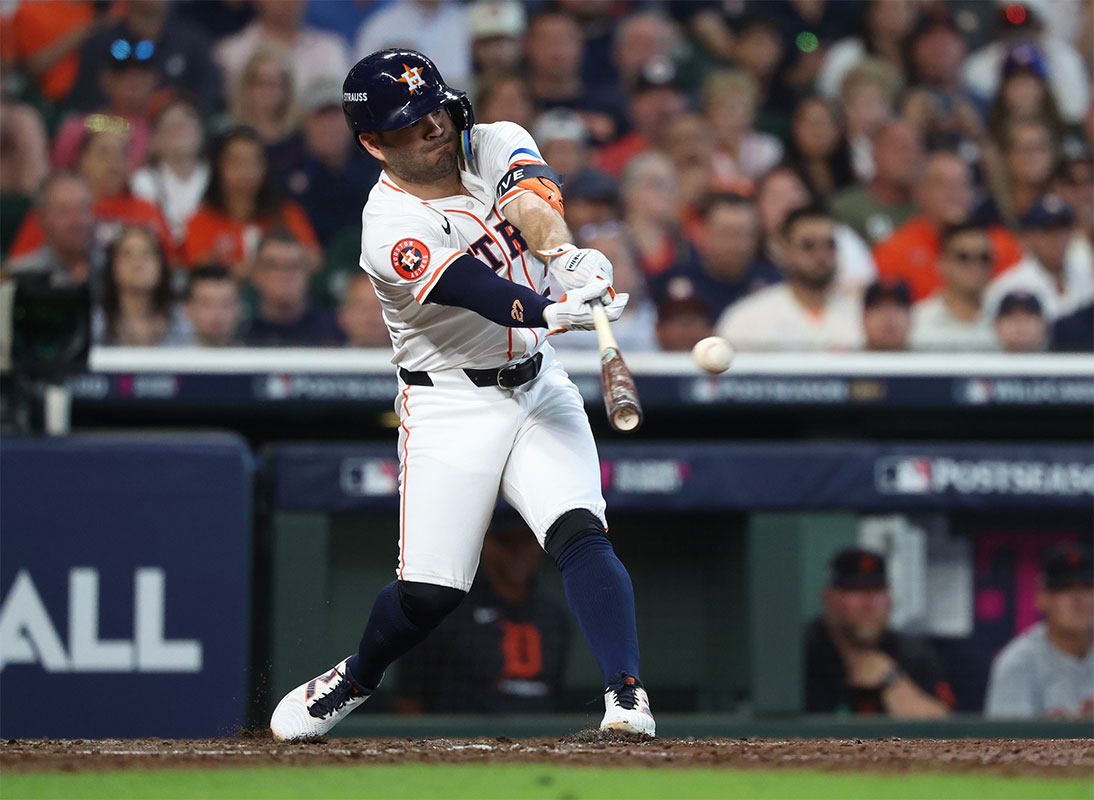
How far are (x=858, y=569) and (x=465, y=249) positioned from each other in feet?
10.3

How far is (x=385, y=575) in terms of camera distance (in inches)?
234

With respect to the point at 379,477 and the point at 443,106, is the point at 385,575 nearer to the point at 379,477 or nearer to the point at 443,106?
the point at 379,477

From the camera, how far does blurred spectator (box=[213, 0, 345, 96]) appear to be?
7.24 metres

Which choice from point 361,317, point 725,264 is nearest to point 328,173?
point 361,317

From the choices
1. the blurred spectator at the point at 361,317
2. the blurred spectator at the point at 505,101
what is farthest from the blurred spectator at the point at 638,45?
the blurred spectator at the point at 361,317

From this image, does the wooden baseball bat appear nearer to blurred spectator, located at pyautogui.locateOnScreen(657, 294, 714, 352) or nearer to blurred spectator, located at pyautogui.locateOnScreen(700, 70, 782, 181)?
blurred spectator, located at pyautogui.locateOnScreen(657, 294, 714, 352)

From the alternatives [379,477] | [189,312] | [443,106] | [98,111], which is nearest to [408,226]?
[443,106]

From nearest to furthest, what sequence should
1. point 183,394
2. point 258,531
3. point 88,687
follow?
1. point 88,687
2. point 258,531
3. point 183,394

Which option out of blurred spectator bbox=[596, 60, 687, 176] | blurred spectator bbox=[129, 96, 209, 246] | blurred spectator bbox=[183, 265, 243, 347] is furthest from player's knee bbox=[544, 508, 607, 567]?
blurred spectator bbox=[596, 60, 687, 176]

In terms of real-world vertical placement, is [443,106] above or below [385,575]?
above

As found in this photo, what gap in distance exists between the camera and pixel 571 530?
3383 mm

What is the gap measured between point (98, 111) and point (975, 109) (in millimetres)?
4454

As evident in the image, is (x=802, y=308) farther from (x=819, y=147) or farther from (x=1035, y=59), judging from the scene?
(x=1035, y=59)

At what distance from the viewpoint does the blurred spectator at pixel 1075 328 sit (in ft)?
23.1
